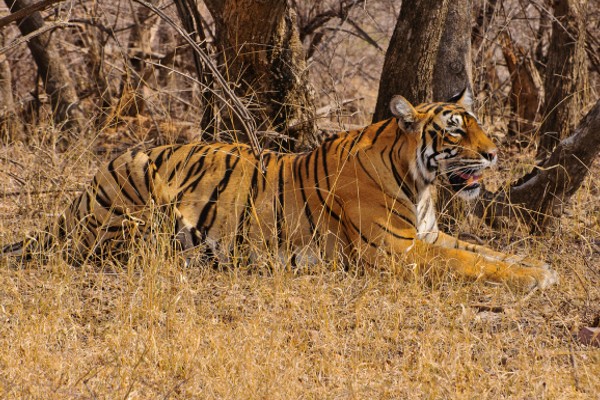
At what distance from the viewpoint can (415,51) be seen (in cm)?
538

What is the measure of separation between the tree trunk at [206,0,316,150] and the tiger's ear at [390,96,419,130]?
4.04 feet

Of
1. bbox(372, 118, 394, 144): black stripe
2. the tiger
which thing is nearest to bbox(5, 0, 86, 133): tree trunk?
the tiger

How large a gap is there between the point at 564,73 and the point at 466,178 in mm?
2353

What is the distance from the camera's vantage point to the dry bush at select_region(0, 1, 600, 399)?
3457 millimetres

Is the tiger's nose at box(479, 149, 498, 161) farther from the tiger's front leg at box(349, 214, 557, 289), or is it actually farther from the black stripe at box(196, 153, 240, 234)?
the black stripe at box(196, 153, 240, 234)

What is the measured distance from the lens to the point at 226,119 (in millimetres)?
6043

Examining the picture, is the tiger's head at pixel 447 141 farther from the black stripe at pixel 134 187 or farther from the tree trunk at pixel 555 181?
the black stripe at pixel 134 187

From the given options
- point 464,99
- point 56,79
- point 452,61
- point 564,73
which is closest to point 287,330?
point 464,99

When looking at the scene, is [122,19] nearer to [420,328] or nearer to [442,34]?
[442,34]

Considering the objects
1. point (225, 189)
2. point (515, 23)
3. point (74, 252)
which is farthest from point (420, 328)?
point (515, 23)

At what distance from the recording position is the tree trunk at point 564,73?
21.7 feet

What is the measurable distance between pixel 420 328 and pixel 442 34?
7.34 ft

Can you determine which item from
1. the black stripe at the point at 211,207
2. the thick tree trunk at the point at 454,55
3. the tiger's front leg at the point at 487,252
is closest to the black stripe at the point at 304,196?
the black stripe at the point at 211,207

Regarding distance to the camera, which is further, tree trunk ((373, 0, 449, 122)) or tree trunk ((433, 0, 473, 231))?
tree trunk ((433, 0, 473, 231))
